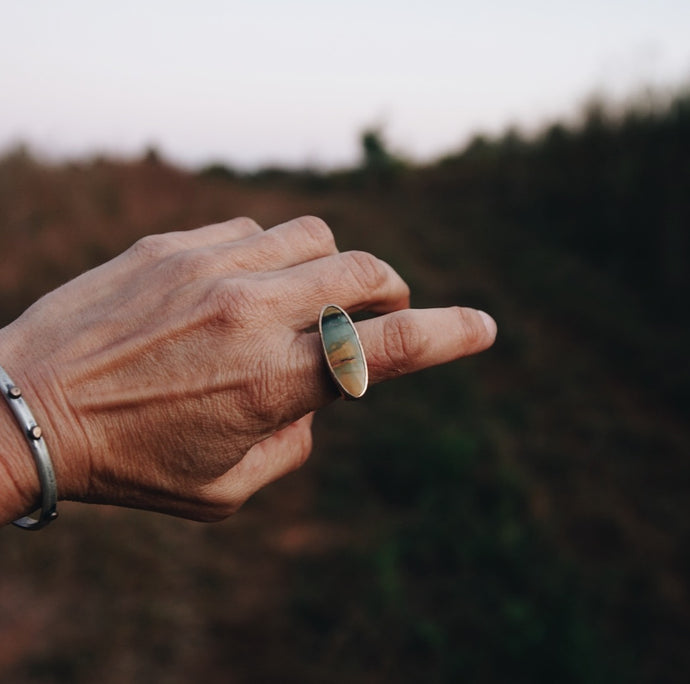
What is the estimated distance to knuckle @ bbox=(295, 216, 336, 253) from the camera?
1.47 meters

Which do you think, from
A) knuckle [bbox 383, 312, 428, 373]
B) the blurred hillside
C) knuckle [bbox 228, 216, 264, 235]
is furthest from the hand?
the blurred hillside

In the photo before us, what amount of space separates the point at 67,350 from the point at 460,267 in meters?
8.72

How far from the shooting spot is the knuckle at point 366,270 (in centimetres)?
138

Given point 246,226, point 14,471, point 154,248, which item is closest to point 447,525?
point 246,226

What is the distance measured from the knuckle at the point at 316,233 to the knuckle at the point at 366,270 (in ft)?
0.35

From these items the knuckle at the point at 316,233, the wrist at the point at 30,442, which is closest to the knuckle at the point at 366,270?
the knuckle at the point at 316,233

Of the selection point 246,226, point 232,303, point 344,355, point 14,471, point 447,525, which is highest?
point 246,226

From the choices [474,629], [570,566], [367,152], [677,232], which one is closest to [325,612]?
[474,629]

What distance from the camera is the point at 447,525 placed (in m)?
3.78

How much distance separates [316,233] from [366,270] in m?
0.18

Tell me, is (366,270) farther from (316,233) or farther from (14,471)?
(14,471)

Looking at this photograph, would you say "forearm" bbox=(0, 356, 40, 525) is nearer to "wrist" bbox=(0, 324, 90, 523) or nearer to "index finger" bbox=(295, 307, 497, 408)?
"wrist" bbox=(0, 324, 90, 523)

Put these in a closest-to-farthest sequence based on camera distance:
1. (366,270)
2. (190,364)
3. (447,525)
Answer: (190,364) < (366,270) < (447,525)

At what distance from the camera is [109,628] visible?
9.41 ft
